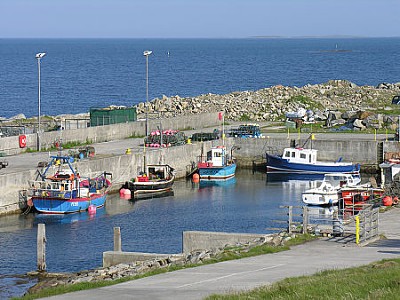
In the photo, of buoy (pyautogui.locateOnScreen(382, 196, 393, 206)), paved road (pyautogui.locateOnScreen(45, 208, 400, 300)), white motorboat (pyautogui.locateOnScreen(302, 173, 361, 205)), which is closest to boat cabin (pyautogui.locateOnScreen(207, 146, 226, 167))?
white motorboat (pyautogui.locateOnScreen(302, 173, 361, 205))

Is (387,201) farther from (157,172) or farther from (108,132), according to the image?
(108,132)

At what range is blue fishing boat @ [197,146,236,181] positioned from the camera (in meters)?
67.6

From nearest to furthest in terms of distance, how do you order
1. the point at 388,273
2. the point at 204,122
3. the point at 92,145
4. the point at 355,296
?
the point at 355,296 → the point at 388,273 → the point at 92,145 → the point at 204,122

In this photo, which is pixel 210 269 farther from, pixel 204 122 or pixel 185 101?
pixel 185 101

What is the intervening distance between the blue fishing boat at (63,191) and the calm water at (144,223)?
0.64 m

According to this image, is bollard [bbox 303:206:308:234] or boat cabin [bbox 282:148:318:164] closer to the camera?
bollard [bbox 303:206:308:234]

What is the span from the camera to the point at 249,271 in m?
29.1

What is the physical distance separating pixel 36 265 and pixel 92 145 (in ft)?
93.5

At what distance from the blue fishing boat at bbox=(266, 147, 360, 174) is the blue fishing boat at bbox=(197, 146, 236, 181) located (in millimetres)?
2942

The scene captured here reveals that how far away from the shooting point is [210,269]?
29891mm

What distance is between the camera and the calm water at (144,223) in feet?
136

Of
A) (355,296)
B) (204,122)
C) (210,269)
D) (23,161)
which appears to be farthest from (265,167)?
(355,296)

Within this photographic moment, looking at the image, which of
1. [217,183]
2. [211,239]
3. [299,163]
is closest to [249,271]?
[211,239]

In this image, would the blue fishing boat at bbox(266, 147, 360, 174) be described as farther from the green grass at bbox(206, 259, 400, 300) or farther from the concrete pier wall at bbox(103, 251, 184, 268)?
the green grass at bbox(206, 259, 400, 300)
